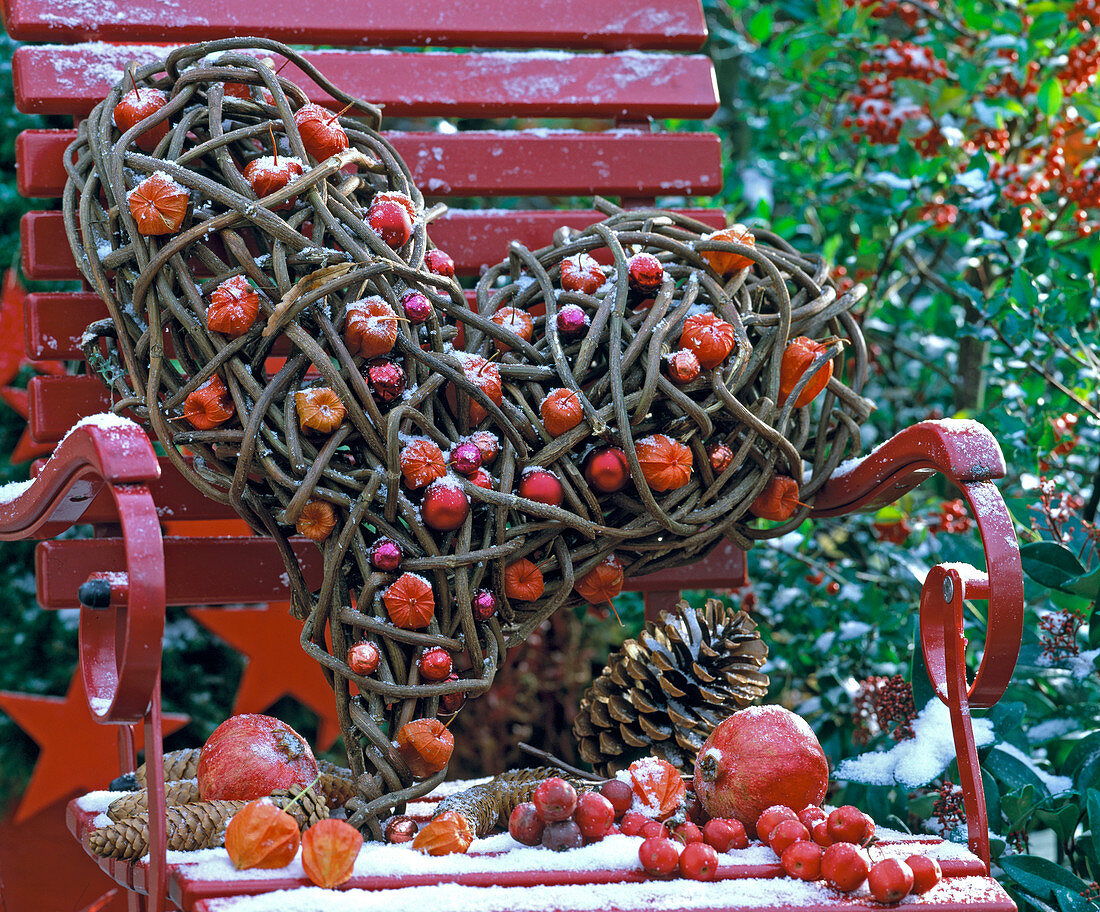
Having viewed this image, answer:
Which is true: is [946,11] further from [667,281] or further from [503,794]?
[503,794]

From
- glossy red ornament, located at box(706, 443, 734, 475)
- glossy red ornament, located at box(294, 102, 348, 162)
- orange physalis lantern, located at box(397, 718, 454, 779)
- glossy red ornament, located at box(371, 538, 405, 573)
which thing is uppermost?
glossy red ornament, located at box(294, 102, 348, 162)

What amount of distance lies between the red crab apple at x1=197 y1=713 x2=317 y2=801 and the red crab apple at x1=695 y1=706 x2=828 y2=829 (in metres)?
0.35

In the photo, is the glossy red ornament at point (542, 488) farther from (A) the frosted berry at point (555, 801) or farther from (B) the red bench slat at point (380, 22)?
(B) the red bench slat at point (380, 22)

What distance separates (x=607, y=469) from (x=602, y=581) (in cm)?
13

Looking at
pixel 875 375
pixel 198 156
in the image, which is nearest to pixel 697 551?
pixel 198 156

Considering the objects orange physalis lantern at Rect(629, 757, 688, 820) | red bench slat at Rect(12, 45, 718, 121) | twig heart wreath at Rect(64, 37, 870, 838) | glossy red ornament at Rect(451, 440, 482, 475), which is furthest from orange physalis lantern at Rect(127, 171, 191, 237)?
orange physalis lantern at Rect(629, 757, 688, 820)

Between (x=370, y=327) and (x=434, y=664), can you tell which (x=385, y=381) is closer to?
(x=370, y=327)

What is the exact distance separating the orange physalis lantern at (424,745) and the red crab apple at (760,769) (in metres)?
0.23

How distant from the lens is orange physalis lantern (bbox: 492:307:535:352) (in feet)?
3.38

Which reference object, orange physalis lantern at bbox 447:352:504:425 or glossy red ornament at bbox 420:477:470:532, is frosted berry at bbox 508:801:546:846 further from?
orange physalis lantern at bbox 447:352:504:425

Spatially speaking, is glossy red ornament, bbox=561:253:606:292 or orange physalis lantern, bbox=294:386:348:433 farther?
glossy red ornament, bbox=561:253:606:292

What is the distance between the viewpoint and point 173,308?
930 millimetres

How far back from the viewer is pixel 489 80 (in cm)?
142

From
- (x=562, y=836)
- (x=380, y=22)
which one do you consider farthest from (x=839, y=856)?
(x=380, y=22)
